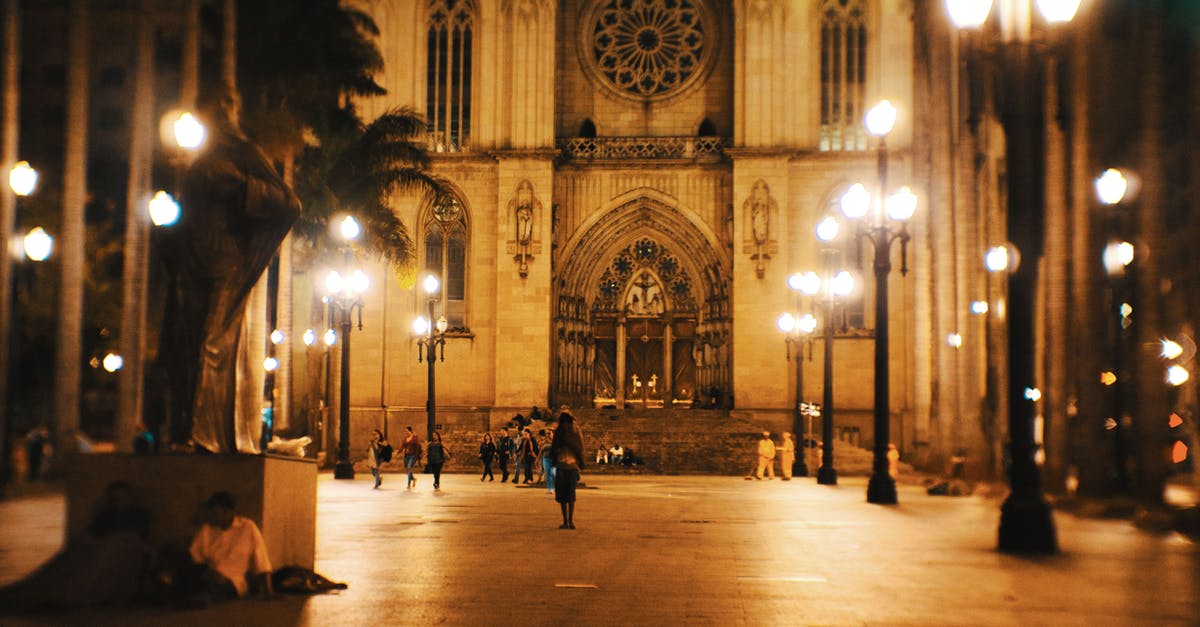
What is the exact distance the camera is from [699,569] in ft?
37.5

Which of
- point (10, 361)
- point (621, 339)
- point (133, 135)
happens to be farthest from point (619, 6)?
point (10, 361)

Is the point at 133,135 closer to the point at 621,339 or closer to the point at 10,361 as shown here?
the point at 10,361

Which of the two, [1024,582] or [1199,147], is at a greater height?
[1199,147]

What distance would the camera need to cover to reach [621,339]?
45.4 m

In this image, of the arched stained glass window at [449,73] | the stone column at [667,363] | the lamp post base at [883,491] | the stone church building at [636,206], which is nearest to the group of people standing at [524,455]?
the lamp post base at [883,491]

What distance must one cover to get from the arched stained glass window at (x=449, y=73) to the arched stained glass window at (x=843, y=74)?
12124mm

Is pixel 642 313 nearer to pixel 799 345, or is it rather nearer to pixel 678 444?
pixel 678 444

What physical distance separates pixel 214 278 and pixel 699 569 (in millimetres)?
4878

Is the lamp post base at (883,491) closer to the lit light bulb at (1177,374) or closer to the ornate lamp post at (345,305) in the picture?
the ornate lamp post at (345,305)

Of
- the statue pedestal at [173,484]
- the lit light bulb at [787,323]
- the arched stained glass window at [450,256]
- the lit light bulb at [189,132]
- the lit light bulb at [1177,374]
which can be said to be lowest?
the statue pedestal at [173,484]

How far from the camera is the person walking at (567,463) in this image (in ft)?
52.6

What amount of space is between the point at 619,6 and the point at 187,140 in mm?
31509

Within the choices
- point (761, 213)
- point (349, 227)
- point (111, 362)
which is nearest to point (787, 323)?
point (761, 213)

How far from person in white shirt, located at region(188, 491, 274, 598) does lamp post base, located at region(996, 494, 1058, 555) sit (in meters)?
7.71
